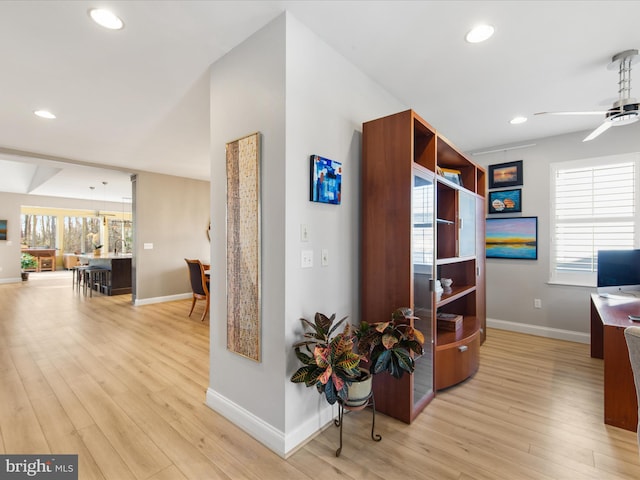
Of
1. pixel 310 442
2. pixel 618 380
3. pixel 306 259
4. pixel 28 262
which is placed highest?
pixel 306 259

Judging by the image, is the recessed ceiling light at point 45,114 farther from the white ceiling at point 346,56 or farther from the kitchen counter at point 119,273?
the kitchen counter at point 119,273

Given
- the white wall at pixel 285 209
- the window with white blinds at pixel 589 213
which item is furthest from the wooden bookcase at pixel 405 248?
the window with white blinds at pixel 589 213

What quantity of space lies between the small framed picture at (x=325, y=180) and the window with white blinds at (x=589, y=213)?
11.1ft

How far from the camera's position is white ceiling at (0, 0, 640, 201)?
183 centimetres

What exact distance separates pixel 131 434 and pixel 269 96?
2330 millimetres

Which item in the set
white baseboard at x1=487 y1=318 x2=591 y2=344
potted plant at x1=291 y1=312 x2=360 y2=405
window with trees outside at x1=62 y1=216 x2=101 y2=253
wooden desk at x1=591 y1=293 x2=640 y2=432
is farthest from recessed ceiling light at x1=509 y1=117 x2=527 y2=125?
window with trees outside at x1=62 y1=216 x2=101 y2=253

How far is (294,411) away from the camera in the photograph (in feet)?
6.09

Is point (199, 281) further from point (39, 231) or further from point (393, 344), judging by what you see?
point (39, 231)

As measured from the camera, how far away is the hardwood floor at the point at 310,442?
1.67 m

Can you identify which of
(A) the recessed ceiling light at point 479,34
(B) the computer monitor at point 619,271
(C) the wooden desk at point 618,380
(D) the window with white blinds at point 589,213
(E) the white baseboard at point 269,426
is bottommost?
(E) the white baseboard at point 269,426

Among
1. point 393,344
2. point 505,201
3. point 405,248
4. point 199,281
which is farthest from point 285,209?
point 505,201

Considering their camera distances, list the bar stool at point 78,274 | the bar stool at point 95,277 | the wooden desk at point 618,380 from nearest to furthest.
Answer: the wooden desk at point 618,380
the bar stool at point 95,277
the bar stool at point 78,274

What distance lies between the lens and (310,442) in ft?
6.25

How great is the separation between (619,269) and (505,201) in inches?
62.8
